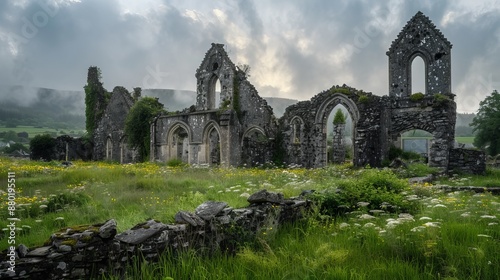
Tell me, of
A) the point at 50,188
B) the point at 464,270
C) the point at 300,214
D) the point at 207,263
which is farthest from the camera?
the point at 50,188

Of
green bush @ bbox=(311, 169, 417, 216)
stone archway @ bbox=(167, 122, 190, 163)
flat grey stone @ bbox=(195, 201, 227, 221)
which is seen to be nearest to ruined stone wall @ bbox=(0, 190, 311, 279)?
flat grey stone @ bbox=(195, 201, 227, 221)

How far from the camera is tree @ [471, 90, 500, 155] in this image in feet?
116

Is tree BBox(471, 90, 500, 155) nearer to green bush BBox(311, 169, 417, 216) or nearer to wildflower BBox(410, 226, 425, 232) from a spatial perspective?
green bush BBox(311, 169, 417, 216)

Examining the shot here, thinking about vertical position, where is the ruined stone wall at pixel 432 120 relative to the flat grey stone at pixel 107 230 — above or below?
above

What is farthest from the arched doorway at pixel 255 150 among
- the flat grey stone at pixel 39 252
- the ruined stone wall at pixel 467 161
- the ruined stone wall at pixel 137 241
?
the flat grey stone at pixel 39 252

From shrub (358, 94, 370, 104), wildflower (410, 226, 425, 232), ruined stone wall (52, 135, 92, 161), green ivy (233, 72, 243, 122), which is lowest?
wildflower (410, 226, 425, 232)

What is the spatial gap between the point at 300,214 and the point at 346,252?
258 cm

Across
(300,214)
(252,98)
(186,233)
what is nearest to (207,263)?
(186,233)

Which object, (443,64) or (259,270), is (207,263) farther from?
(443,64)

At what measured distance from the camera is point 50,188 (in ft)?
35.1

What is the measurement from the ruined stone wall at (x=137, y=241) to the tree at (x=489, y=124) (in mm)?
36993

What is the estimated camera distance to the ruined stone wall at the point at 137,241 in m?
3.71

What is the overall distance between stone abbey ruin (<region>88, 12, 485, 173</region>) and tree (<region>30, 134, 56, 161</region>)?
1472cm

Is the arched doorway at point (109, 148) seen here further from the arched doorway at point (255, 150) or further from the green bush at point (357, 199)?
the green bush at point (357, 199)
